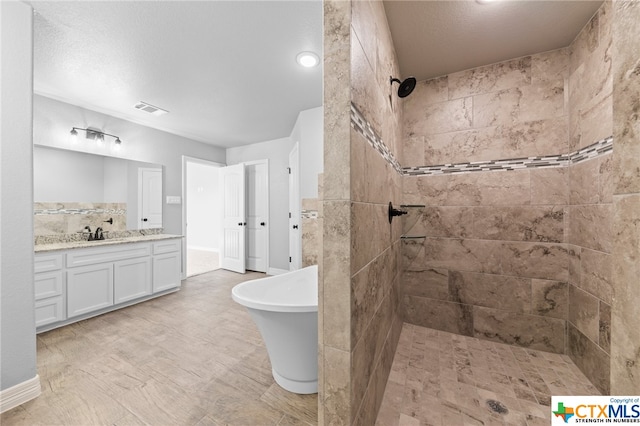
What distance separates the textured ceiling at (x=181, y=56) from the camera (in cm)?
162

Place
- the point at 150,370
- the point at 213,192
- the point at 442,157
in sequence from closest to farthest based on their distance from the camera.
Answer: the point at 150,370, the point at 442,157, the point at 213,192

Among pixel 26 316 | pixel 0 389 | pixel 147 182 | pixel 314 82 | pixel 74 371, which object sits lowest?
pixel 74 371

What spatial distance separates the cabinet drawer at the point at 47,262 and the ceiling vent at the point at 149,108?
1.90m

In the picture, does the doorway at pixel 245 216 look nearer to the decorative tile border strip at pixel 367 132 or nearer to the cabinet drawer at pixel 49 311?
the cabinet drawer at pixel 49 311

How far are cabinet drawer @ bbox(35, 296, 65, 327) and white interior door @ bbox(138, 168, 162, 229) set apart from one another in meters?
1.38

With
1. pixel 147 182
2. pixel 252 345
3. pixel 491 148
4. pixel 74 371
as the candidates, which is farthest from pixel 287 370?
pixel 147 182

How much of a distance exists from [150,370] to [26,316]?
833 millimetres

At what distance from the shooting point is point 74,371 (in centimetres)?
177

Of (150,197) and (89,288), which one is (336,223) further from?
(150,197)

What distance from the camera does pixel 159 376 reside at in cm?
170

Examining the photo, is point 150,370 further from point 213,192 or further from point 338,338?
point 213,192

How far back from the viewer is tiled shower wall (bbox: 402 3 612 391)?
1559 millimetres

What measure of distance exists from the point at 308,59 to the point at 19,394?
3.10 metres

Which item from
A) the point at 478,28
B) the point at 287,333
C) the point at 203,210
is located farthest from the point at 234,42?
the point at 203,210
